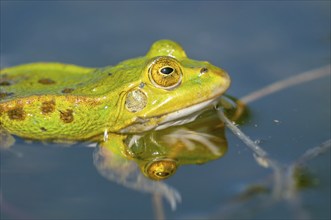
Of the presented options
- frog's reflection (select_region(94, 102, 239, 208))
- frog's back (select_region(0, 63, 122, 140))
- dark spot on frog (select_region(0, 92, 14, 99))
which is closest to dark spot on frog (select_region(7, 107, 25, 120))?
frog's back (select_region(0, 63, 122, 140))

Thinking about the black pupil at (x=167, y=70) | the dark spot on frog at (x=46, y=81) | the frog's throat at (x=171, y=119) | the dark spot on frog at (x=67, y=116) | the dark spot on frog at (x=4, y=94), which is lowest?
the frog's throat at (x=171, y=119)

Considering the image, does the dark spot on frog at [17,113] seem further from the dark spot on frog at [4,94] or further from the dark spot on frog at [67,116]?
the dark spot on frog at [67,116]

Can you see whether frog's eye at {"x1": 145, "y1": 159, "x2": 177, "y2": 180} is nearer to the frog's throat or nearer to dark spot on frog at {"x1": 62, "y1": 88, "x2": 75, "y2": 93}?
the frog's throat

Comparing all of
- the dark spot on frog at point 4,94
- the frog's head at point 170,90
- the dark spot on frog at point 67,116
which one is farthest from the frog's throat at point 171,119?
the dark spot on frog at point 4,94

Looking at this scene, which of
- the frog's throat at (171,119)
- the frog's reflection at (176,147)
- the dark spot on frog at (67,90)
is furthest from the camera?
the dark spot on frog at (67,90)

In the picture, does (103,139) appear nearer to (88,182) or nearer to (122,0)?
(88,182)

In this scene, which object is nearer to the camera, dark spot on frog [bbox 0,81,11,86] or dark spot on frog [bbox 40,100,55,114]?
dark spot on frog [bbox 40,100,55,114]

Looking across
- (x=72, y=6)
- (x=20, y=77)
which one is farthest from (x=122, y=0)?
(x=20, y=77)
